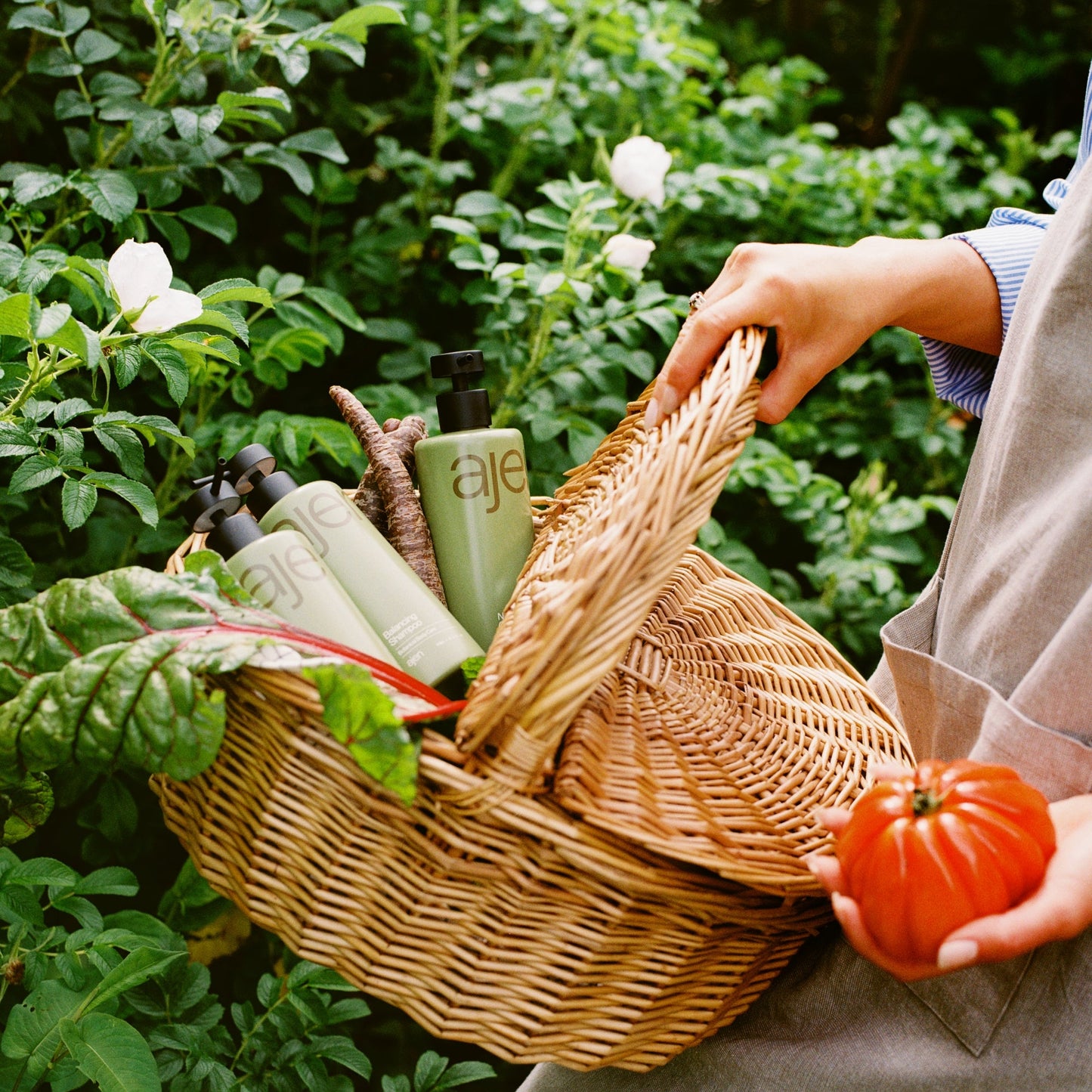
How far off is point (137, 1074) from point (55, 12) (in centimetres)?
121

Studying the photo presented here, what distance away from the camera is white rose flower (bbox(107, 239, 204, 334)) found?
0.74 metres

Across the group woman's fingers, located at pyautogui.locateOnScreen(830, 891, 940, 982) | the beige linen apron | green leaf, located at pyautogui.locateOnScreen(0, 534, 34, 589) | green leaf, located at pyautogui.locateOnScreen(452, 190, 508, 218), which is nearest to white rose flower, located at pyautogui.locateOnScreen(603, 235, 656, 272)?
green leaf, located at pyautogui.locateOnScreen(452, 190, 508, 218)

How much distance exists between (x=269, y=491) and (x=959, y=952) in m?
0.60

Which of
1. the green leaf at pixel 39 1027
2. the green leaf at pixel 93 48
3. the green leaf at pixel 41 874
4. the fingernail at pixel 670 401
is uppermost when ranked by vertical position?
the green leaf at pixel 93 48

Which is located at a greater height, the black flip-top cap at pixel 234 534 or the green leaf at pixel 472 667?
the black flip-top cap at pixel 234 534

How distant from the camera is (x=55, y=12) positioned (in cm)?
123

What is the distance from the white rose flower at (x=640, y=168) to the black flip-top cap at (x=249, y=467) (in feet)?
2.17

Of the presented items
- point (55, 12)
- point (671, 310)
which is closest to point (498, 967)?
point (671, 310)

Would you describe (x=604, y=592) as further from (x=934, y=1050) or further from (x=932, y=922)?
(x=934, y=1050)

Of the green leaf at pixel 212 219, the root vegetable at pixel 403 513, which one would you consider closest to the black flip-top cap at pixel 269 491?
the root vegetable at pixel 403 513

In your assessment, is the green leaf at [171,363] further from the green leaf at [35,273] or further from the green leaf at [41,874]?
the green leaf at [41,874]

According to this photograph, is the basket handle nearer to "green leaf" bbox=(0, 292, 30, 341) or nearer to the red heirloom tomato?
the red heirloom tomato

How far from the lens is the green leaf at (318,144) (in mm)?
1168

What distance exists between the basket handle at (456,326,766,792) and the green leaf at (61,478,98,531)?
0.36 metres
